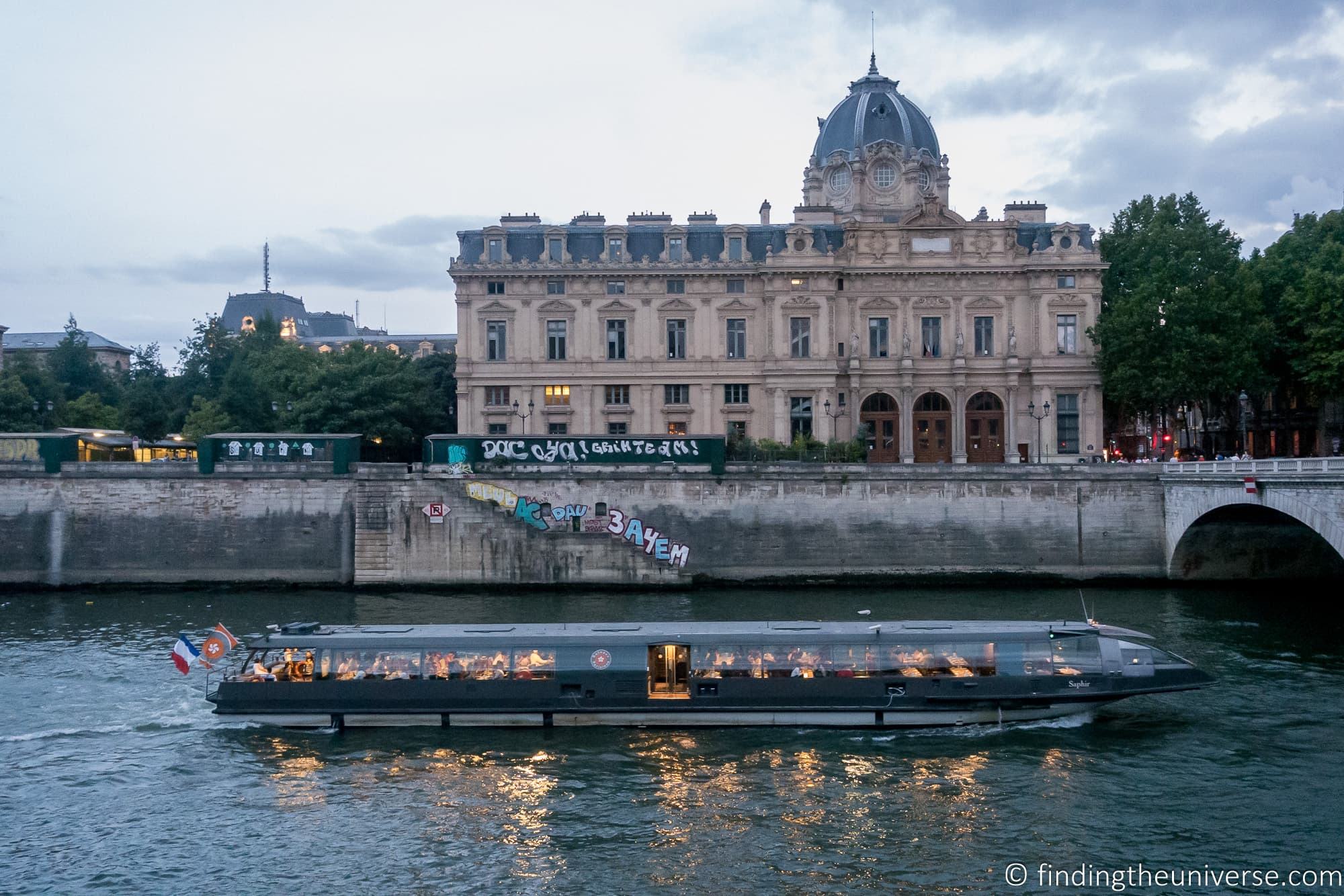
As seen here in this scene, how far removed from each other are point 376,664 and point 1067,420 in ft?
193

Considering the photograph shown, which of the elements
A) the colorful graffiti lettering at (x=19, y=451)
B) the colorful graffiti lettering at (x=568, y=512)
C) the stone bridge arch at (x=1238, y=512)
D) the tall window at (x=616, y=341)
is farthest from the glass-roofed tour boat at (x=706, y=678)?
the tall window at (x=616, y=341)

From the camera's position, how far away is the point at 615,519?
59844 mm

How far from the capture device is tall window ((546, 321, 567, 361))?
7869 cm

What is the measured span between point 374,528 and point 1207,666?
40.3m

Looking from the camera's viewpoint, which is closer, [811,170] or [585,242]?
[585,242]

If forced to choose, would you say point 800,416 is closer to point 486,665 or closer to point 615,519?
point 615,519

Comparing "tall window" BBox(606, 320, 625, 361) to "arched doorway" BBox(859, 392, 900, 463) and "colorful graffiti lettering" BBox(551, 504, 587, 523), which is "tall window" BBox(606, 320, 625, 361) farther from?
"colorful graffiti lettering" BBox(551, 504, 587, 523)

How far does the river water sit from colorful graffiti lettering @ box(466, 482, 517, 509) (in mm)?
22274

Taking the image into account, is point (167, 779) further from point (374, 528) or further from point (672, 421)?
point (672, 421)

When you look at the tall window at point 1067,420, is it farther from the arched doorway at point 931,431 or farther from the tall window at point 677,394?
the tall window at point 677,394

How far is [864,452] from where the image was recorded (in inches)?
2842

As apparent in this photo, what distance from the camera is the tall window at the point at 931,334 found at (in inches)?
3095

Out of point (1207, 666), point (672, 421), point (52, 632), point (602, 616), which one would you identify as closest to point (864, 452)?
point (672, 421)

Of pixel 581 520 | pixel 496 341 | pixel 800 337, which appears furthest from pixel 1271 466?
pixel 496 341
